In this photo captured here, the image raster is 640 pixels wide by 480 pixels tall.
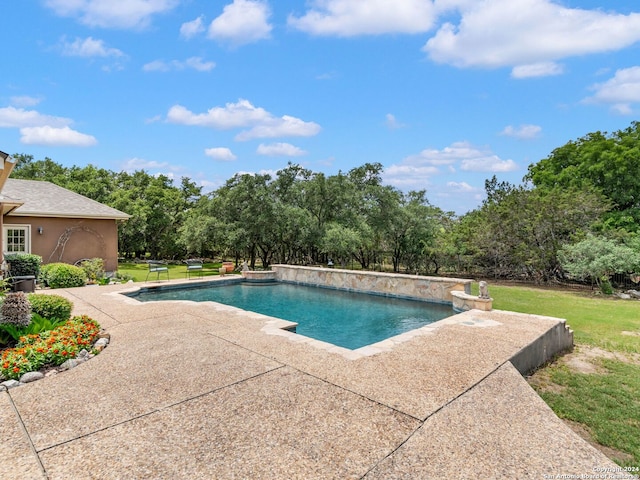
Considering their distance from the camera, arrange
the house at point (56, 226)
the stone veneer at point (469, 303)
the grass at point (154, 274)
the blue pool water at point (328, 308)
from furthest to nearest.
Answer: the grass at point (154, 274), the house at point (56, 226), the blue pool water at point (328, 308), the stone veneer at point (469, 303)

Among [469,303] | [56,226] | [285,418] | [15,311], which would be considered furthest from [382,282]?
[56,226]

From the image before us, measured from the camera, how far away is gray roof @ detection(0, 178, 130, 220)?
13500 millimetres

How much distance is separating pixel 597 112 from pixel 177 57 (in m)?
22.0

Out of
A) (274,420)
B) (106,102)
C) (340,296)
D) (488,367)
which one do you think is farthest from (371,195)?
(274,420)

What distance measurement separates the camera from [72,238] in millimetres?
14422

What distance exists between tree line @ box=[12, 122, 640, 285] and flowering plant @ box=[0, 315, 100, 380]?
12.1 metres

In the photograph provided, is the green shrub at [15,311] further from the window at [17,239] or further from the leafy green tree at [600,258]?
the leafy green tree at [600,258]

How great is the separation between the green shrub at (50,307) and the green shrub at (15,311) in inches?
23.2

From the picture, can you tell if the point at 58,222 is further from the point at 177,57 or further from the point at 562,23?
the point at 562,23

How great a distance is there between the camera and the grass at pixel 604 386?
11.5ft

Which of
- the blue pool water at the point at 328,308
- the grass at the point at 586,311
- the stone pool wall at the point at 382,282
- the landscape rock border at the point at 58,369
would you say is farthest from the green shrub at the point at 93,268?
the grass at the point at 586,311

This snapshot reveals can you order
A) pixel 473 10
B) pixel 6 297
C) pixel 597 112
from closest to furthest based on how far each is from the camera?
pixel 6 297 → pixel 473 10 → pixel 597 112

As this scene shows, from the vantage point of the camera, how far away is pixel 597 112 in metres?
19.6

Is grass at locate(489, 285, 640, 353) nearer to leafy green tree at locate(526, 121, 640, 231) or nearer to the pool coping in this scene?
the pool coping
